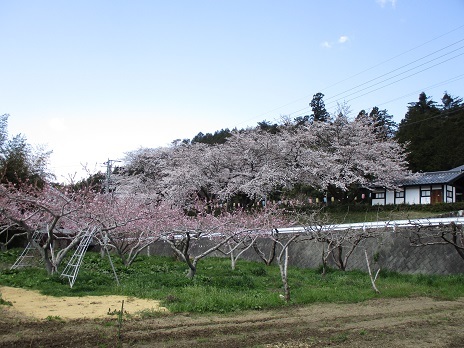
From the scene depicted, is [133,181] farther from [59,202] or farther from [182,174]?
[59,202]

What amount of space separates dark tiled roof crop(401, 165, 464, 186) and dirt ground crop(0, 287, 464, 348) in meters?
21.0

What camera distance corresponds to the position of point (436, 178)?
2886 centimetres

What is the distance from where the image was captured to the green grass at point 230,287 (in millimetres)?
9180

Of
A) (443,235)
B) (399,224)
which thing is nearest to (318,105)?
(399,224)

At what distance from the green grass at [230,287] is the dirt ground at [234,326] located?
21.7 inches

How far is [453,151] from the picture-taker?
35000 mm

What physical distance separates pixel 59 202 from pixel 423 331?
1279 centimetres

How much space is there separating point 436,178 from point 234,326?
26.0m

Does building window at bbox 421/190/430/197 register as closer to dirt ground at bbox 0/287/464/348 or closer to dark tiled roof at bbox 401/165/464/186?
dark tiled roof at bbox 401/165/464/186

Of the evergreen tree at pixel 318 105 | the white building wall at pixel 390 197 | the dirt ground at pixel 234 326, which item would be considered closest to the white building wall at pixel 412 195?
the white building wall at pixel 390 197

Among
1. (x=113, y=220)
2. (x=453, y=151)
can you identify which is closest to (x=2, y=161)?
(x=113, y=220)

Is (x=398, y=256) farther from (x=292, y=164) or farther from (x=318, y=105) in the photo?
(x=318, y=105)

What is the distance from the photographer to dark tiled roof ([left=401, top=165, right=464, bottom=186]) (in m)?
28.2

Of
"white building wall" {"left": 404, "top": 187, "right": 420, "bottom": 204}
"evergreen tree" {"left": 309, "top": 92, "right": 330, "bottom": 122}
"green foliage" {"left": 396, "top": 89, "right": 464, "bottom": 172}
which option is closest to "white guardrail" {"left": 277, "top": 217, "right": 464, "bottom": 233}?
"white building wall" {"left": 404, "top": 187, "right": 420, "bottom": 204}
